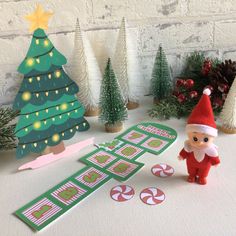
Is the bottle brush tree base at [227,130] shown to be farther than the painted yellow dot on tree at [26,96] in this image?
Yes

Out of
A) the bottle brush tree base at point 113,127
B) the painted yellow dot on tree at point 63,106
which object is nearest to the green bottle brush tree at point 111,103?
the bottle brush tree base at point 113,127

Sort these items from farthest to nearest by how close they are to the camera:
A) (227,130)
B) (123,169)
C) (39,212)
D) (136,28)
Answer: (136,28)
(227,130)
(123,169)
(39,212)

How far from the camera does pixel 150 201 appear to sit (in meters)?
0.57

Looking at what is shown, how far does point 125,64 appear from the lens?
0.85 m

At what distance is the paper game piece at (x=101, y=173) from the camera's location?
0.57 meters

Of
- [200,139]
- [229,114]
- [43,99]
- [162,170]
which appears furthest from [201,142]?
[43,99]

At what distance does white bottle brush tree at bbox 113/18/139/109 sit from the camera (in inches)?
32.9

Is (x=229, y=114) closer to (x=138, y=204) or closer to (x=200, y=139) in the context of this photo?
(x=200, y=139)

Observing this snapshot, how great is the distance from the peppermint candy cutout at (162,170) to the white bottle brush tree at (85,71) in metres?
0.28

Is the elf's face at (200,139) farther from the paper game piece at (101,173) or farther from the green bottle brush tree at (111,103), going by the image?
the green bottle brush tree at (111,103)

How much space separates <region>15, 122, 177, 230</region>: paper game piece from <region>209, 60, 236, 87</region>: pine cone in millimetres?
164

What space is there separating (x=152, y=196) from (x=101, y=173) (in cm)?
12

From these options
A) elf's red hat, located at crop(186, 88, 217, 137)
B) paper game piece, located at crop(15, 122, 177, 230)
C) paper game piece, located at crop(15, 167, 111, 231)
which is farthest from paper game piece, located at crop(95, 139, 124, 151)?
elf's red hat, located at crop(186, 88, 217, 137)

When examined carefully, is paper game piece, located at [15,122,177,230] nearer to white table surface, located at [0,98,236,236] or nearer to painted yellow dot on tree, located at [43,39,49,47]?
white table surface, located at [0,98,236,236]
